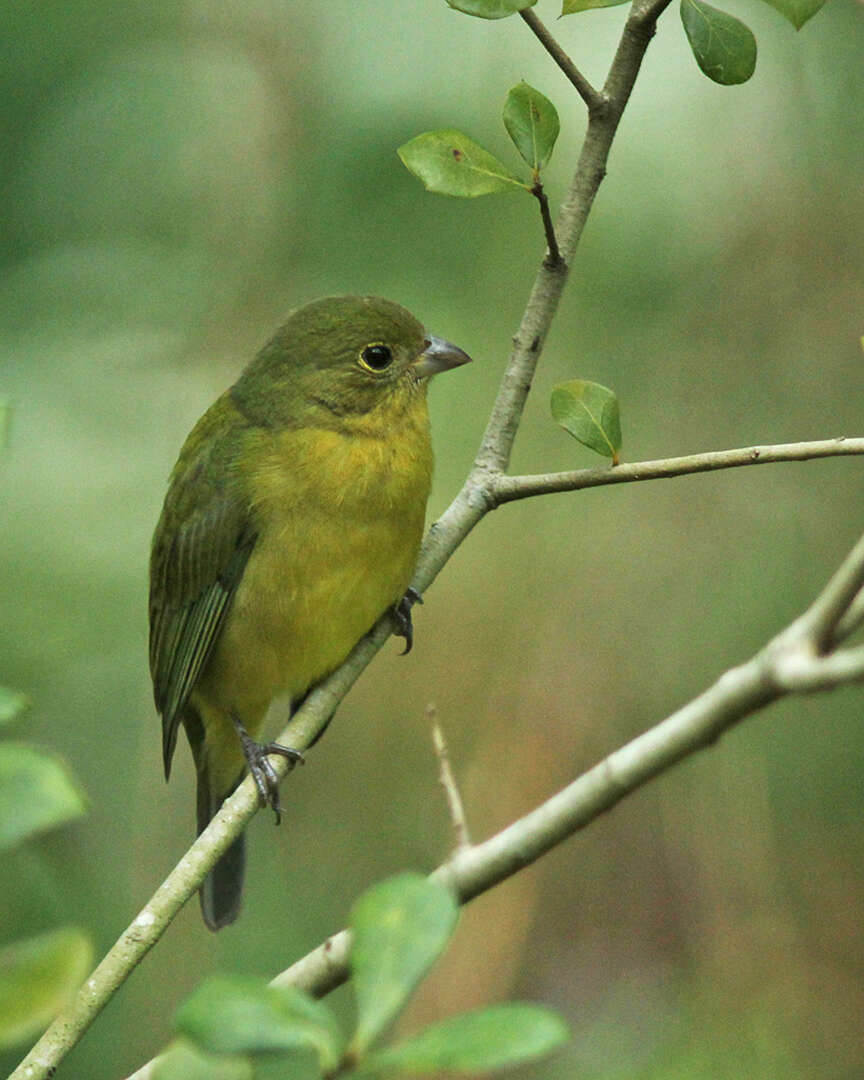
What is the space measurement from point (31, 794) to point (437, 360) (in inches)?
123

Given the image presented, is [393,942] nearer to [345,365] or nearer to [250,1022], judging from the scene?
[250,1022]

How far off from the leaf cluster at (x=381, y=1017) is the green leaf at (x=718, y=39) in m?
1.45

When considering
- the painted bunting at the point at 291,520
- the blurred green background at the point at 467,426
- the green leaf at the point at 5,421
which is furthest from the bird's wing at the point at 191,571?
the green leaf at the point at 5,421

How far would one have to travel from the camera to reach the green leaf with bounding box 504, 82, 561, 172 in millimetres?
2109

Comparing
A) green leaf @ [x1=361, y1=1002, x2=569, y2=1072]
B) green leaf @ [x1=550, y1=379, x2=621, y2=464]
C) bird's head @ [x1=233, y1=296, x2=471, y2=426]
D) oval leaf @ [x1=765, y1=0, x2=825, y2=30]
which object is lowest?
bird's head @ [x1=233, y1=296, x2=471, y2=426]

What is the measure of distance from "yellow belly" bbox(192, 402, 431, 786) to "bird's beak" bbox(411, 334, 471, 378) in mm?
164

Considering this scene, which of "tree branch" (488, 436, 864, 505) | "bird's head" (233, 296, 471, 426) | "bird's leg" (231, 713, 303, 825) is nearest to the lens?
"tree branch" (488, 436, 864, 505)

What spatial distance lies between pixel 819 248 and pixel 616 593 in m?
1.41

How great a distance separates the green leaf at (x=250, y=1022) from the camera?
887 millimetres

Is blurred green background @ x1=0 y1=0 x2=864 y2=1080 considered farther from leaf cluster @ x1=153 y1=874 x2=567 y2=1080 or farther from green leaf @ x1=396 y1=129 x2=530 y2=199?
leaf cluster @ x1=153 y1=874 x2=567 y2=1080

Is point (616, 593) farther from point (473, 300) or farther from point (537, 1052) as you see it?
point (537, 1052)

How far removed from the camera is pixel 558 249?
251 cm

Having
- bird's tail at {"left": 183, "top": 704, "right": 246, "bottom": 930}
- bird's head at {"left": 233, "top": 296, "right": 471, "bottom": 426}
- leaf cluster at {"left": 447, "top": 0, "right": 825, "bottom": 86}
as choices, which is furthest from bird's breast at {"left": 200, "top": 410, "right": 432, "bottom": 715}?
leaf cluster at {"left": 447, "top": 0, "right": 825, "bottom": 86}

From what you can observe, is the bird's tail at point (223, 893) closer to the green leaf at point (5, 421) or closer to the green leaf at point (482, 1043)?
the green leaf at point (5, 421)
